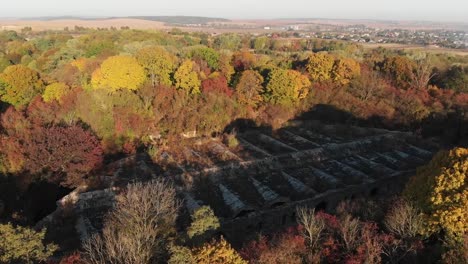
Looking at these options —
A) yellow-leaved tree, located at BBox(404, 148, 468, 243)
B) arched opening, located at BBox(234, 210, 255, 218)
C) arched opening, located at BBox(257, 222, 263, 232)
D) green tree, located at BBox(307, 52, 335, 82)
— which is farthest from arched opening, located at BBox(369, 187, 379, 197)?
green tree, located at BBox(307, 52, 335, 82)

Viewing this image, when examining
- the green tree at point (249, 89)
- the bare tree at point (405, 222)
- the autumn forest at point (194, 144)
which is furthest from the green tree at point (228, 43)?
the bare tree at point (405, 222)

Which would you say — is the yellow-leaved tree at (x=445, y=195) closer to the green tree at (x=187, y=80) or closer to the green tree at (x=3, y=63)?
the green tree at (x=187, y=80)

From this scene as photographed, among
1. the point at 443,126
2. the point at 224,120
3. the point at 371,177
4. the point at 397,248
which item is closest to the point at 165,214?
the point at 397,248

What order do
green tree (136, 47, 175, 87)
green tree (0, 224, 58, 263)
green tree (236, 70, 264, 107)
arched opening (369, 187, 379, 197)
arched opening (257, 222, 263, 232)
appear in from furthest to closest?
1. green tree (236, 70, 264, 107)
2. green tree (136, 47, 175, 87)
3. arched opening (369, 187, 379, 197)
4. arched opening (257, 222, 263, 232)
5. green tree (0, 224, 58, 263)

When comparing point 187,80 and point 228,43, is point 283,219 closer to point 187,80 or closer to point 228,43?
point 187,80

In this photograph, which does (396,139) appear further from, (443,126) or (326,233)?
(326,233)

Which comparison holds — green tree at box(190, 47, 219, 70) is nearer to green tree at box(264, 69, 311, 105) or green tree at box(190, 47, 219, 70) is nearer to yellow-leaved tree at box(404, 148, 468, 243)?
green tree at box(264, 69, 311, 105)
